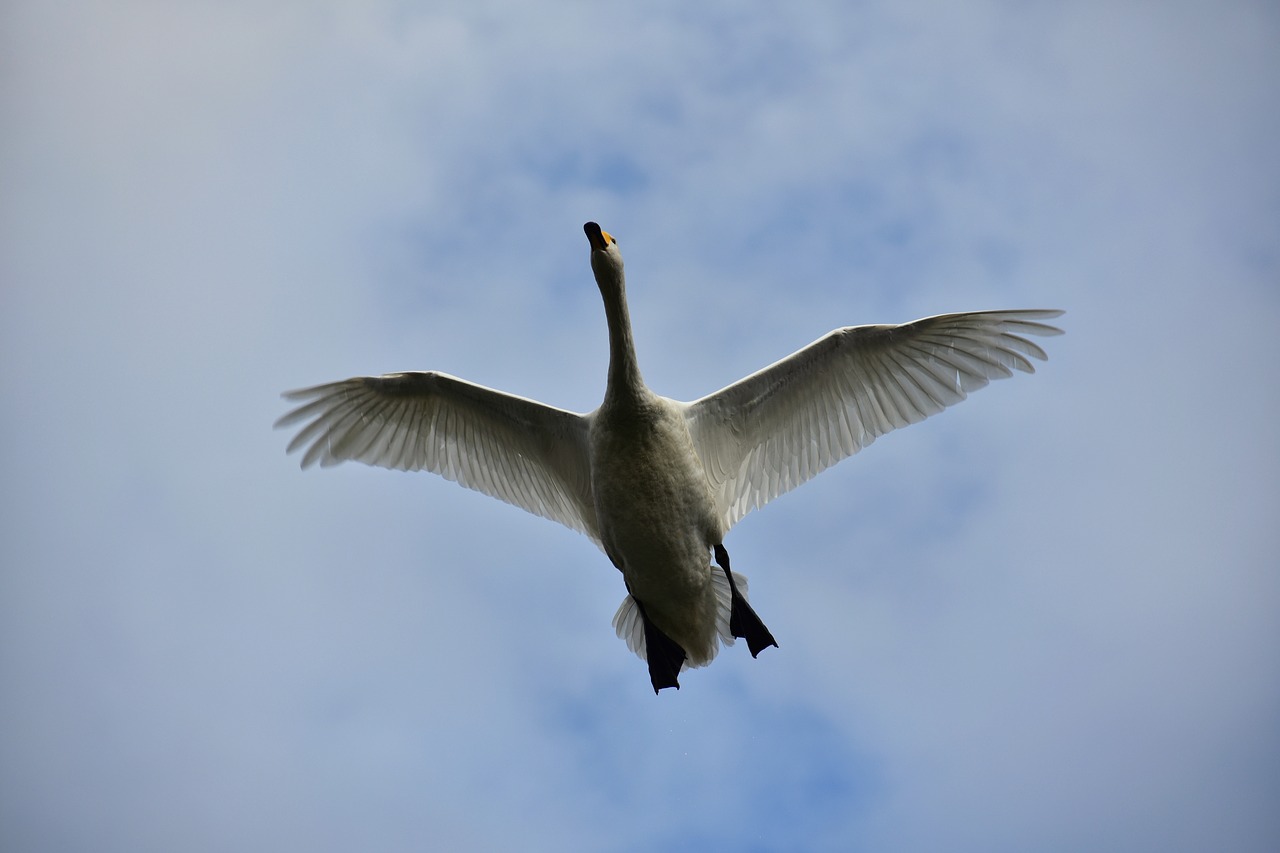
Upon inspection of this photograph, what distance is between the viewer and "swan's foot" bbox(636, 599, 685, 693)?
508 inches

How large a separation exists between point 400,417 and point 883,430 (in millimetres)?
4943

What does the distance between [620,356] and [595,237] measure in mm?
1125

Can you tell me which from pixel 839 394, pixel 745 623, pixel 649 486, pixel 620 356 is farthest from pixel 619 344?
pixel 745 623

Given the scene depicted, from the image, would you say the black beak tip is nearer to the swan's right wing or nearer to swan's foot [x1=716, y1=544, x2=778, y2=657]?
the swan's right wing

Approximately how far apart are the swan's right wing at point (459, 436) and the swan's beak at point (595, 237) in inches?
66.5

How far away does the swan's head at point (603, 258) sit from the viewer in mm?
11688

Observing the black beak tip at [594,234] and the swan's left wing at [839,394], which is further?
the swan's left wing at [839,394]

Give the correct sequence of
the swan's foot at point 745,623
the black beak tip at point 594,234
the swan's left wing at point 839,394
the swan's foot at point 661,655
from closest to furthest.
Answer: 1. the black beak tip at point 594,234
2. the swan's left wing at point 839,394
3. the swan's foot at point 745,623
4. the swan's foot at point 661,655

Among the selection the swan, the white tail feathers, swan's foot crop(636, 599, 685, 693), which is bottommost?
swan's foot crop(636, 599, 685, 693)

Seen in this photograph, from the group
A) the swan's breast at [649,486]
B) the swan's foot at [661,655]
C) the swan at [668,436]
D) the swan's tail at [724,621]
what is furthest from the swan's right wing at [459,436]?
the swan's foot at [661,655]

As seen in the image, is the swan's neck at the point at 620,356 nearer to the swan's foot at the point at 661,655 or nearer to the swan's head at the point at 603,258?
the swan's head at the point at 603,258

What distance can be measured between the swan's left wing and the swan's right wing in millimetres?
1442

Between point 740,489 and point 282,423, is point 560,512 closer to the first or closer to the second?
point 740,489

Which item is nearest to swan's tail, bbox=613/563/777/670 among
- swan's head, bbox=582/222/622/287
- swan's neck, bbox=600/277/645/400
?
swan's neck, bbox=600/277/645/400
